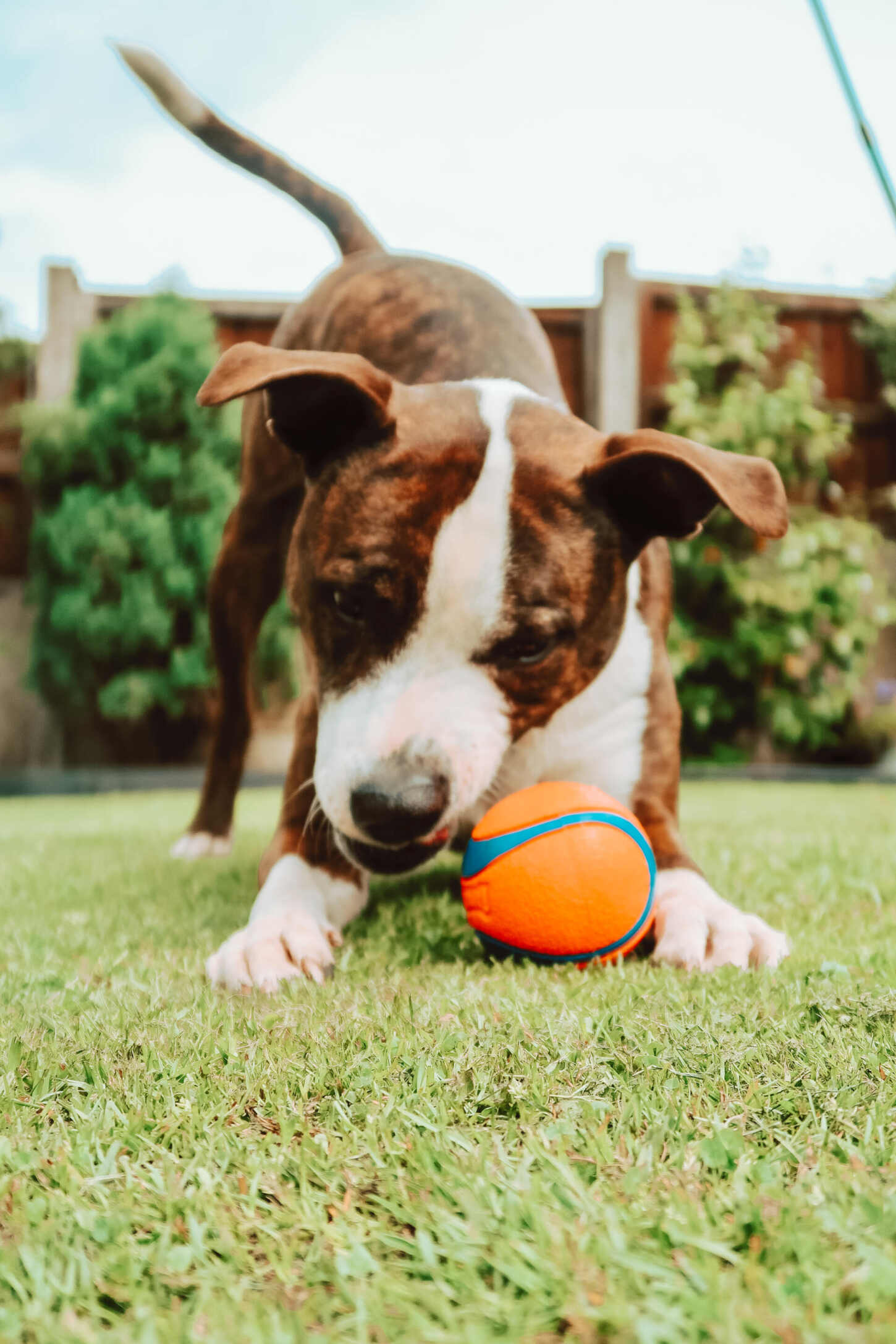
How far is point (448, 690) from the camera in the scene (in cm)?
206

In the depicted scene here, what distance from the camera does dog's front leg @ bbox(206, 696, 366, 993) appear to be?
198 cm

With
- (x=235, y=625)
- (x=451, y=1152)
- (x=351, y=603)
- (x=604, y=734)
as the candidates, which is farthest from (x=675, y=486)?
(x=235, y=625)

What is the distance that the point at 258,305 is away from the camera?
363 inches

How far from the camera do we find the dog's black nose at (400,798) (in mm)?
1929

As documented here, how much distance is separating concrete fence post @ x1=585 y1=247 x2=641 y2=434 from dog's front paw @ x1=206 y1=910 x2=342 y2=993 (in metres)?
7.61

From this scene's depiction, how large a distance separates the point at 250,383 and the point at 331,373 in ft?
0.56

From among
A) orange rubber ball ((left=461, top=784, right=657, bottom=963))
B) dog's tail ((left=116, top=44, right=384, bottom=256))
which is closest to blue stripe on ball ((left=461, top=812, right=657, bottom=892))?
orange rubber ball ((left=461, top=784, right=657, bottom=963))

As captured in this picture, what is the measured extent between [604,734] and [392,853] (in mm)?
701

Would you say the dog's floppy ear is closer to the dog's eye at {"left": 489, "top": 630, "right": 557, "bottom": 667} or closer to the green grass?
the dog's eye at {"left": 489, "top": 630, "right": 557, "bottom": 667}

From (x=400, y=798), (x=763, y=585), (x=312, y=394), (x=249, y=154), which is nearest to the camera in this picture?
(x=400, y=798)

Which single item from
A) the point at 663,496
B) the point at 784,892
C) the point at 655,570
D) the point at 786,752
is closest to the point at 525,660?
the point at 663,496

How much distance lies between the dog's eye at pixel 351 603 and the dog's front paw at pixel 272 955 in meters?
0.58

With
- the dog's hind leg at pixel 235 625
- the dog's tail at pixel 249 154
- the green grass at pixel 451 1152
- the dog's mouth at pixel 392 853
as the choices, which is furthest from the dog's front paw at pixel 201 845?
the dog's tail at pixel 249 154

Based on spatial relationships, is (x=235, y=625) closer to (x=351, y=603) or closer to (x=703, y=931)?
(x=351, y=603)
